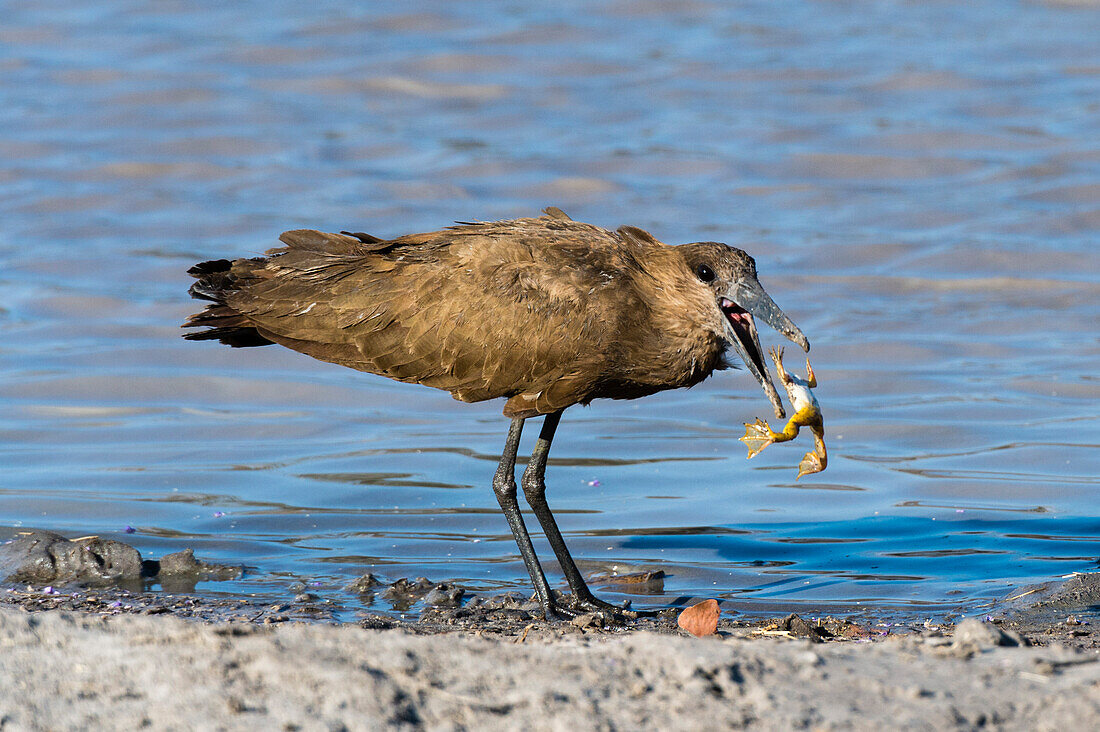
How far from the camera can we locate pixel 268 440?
33.9 ft

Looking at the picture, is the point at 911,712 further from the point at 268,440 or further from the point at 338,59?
the point at 338,59

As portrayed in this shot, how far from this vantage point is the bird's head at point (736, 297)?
252 inches

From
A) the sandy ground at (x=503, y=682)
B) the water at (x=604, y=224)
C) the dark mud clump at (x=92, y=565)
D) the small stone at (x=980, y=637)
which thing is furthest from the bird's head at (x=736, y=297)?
the dark mud clump at (x=92, y=565)

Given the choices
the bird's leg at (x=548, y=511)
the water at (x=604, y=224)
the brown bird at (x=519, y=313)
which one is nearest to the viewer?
the brown bird at (x=519, y=313)

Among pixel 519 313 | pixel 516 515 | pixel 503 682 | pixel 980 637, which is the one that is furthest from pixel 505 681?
pixel 516 515

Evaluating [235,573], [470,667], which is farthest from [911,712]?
[235,573]

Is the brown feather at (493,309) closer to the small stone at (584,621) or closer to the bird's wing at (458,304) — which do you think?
the bird's wing at (458,304)

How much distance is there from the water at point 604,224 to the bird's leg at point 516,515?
20.9 inches

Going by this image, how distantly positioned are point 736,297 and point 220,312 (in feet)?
8.46

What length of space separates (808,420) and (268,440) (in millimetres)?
5016

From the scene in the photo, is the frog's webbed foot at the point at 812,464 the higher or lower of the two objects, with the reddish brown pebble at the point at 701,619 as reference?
higher

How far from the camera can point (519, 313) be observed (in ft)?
22.4

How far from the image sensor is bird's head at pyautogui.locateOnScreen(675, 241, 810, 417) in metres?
6.39

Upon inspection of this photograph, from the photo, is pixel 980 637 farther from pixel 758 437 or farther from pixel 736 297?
pixel 736 297
